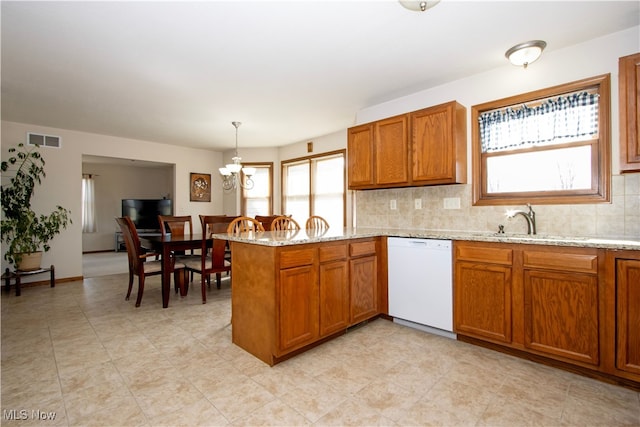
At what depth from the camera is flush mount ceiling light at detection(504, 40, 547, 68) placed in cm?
237

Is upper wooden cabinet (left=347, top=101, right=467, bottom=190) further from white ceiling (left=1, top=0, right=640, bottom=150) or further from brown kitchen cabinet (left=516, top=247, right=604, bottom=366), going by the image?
brown kitchen cabinet (left=516, top=247, right=604, bottom=366)

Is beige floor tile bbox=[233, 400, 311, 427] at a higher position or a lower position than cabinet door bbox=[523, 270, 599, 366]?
lower

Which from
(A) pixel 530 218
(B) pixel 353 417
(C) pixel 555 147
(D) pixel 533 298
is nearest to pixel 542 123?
(C) pixel 555 147

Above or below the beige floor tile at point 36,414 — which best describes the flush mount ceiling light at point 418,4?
above

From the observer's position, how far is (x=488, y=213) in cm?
289

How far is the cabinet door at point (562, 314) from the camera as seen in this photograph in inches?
77.0

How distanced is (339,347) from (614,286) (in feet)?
6.10

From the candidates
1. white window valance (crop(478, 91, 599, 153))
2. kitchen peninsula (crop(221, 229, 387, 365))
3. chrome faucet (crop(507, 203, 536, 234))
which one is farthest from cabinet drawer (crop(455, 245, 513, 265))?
white window valance (crop(478, 91, 599, 153))

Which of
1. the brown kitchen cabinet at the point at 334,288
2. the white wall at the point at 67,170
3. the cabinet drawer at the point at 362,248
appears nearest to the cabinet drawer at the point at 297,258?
the brown kitchen cabinet at the point at 334,288

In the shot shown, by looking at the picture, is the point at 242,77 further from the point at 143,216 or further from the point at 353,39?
the point at 143,216

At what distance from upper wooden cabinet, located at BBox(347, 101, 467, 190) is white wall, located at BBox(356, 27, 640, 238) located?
0.88 feet

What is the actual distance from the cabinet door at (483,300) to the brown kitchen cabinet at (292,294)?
850 millimetres

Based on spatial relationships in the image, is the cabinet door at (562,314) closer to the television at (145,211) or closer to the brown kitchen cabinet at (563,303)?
the brown kitchen cabinet at (563,303)

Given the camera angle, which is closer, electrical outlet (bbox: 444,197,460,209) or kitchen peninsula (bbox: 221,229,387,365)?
kitchen peninsula (bbox: 221,229,387,365)
